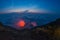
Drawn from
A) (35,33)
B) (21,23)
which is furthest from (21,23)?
(35,33)

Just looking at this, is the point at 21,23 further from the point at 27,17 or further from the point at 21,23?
the point at 27,17

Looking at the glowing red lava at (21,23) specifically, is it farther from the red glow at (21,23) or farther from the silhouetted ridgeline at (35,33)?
the silhouetted ridgeline at (35,33)

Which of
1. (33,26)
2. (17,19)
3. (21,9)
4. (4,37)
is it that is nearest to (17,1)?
(21,9)

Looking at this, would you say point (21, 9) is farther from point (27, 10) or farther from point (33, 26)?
point (33, 26)

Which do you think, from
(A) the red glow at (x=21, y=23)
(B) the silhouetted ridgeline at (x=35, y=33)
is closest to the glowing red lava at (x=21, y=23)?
(A) the red glow at (x=21, y=23)

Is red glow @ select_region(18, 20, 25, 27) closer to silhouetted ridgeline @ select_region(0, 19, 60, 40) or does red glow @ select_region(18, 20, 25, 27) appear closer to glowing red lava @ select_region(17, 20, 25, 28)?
glowing red lava @ select_region(17, 20, 25, 28)

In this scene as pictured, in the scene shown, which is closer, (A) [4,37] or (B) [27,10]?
(B) [27,10]

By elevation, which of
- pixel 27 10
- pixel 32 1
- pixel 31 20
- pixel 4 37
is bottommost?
pixel 4 37

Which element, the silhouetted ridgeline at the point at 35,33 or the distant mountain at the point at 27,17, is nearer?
the distant mountain at the point at 27,17

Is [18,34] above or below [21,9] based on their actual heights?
below
